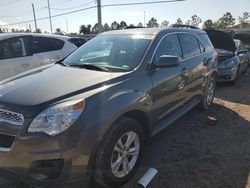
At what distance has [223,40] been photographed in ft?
30.5

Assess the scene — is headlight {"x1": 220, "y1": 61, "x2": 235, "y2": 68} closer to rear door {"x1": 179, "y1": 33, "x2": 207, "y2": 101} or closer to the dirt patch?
the dirt patch

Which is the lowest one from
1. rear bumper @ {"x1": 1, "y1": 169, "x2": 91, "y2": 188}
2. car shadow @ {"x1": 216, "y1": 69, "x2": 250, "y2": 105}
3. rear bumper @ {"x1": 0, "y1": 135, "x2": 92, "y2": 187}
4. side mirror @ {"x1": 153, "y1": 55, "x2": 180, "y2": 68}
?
car shadow @ {"x1": 216, "y1": 69, "x2": 250, "y2": 105}

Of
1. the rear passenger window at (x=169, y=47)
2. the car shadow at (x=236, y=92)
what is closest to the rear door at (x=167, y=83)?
the rear passenger window at (x=169, y=47)

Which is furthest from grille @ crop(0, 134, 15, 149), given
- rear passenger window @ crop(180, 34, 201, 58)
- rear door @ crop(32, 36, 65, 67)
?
rear door @ crop(32, 36, 65, 67)

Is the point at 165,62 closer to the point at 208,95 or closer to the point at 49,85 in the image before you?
the point at 49,85

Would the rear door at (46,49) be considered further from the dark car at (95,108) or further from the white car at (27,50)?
the dark car at (95,108)

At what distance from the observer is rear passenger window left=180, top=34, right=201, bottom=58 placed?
484 centimetres

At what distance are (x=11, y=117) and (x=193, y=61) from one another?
3.33 m

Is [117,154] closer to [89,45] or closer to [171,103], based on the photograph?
[171,103]

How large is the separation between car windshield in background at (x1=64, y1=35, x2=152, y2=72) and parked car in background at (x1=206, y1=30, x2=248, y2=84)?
5.10 m

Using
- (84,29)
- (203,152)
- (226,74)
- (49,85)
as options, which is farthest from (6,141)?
(84,29)

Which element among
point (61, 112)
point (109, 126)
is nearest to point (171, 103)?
point (109, 126)

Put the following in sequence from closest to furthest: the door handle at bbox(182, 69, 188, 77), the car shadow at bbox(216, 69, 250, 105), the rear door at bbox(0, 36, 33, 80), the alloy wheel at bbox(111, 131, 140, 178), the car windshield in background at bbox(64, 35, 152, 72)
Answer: the alloy wheel at bbox(111, 131, 140, 178) < the car windshield in background at bbox(64, 35, 152, 72) < the door handle at bbox(182, 69, 188, 77) < the rear door at bbox(0, 36, 33, 80) < the car shadow at bbox(216, 69, 250, 105)

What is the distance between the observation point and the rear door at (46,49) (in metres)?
6.96
